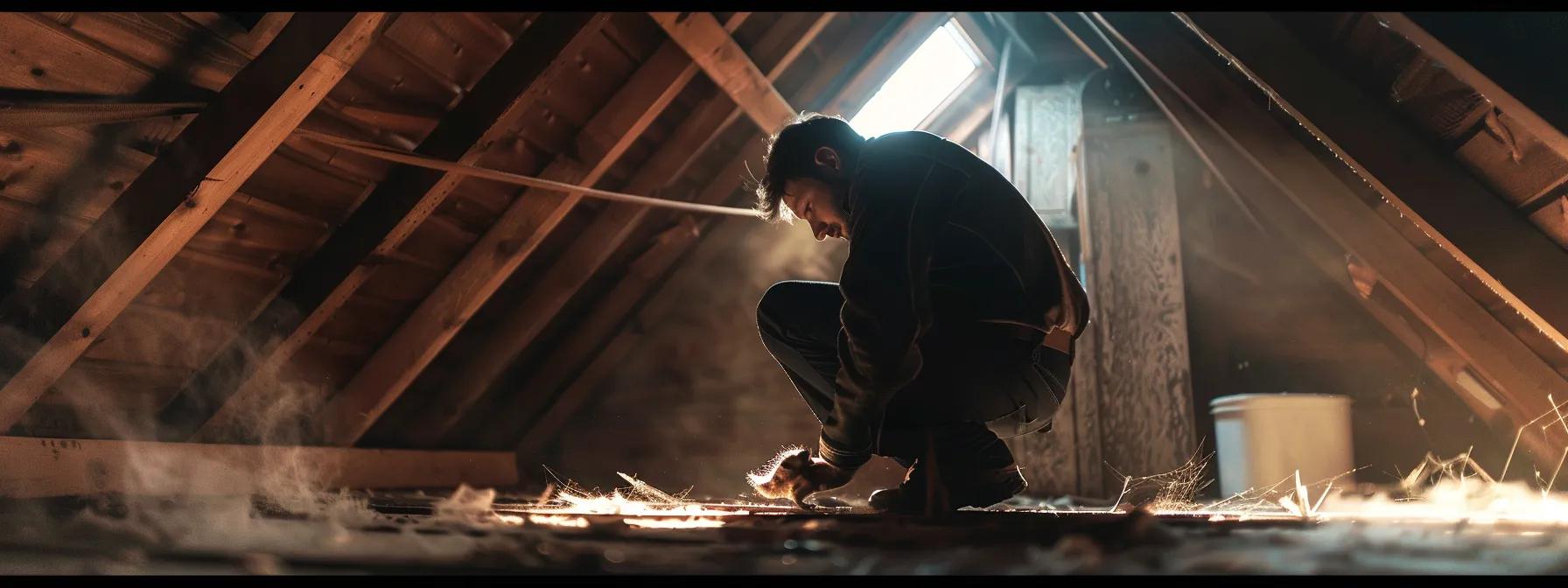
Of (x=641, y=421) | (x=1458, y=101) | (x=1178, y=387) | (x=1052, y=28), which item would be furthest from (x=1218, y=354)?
(x=641, y=421)

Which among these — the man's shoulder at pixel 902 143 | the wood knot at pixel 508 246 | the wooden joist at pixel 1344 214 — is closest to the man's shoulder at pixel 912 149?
the man's shoulder at pixel 902 143

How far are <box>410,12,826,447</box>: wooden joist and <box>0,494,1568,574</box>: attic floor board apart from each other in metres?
1.84

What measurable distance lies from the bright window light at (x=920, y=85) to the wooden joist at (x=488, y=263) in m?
1.29

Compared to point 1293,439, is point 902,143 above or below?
above

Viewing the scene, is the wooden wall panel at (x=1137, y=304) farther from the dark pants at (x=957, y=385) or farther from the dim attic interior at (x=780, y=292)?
the dark pants at (x=957, y=385)

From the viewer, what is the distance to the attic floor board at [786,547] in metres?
0.93

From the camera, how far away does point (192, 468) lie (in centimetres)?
240

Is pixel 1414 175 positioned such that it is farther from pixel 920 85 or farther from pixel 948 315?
pixel 920 85

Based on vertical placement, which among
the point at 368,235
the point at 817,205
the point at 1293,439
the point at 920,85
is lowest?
the point at 1293,439

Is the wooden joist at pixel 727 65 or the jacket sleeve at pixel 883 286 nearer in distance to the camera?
the jacket sleeve at pixel 883 286

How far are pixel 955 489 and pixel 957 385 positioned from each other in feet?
0.56

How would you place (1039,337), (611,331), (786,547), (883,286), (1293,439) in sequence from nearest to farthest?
(786,547) → (883,286) → (1039,337) → (1293,439) → (611,331)

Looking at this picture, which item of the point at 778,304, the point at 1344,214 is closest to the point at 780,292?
the point at 778,304

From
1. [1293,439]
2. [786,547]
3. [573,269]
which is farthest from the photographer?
[573,269]
